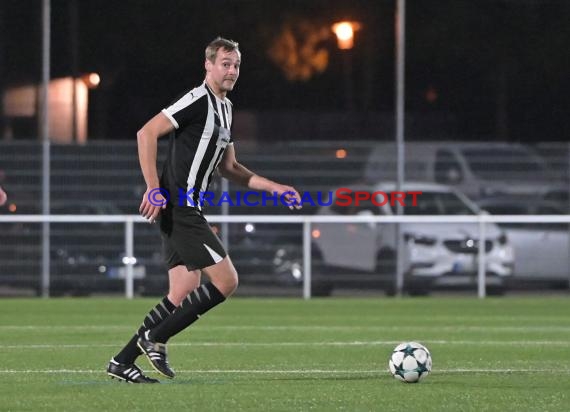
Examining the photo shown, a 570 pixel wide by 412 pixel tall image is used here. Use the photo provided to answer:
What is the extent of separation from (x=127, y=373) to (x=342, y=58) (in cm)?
1533

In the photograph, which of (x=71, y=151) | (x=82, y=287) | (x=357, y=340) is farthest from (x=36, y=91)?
(x=357, y=340)

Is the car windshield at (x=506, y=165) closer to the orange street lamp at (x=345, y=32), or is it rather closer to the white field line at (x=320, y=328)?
the orange street lamp at (x=345, y=32)

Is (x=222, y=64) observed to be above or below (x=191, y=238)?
above

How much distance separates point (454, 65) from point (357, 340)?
38.8 feet

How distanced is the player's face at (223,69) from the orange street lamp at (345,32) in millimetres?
14747

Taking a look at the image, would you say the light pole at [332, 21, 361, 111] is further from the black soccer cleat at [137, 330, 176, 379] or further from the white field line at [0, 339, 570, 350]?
the black soccer cleat at [137, 330, 176, 379]

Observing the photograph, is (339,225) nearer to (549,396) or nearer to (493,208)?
(493,208)

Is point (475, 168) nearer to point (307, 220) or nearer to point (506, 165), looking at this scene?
point (506, 165)

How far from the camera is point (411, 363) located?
9.18 metres

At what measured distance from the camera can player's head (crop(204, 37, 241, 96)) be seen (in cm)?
921

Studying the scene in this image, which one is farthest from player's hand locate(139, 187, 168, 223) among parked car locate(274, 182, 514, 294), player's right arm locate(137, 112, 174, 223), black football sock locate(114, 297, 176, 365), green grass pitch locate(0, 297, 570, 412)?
parked car locate(274, 182, 514, 294)

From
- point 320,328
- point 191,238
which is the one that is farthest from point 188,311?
point 320,328

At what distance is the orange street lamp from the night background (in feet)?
0.29

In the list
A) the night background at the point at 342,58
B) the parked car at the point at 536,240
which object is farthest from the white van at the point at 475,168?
the night background at the point at 342,58
